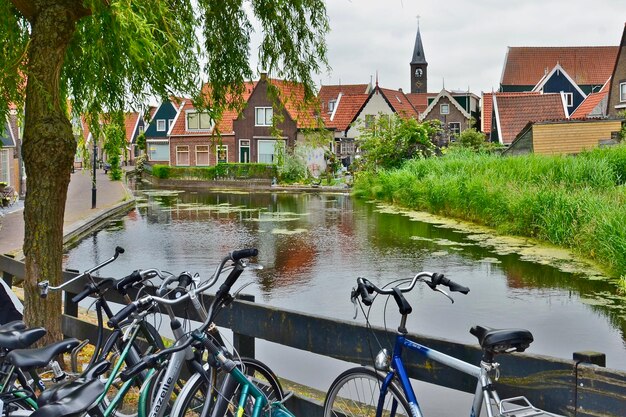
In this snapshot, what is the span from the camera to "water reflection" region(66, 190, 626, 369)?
9.84 meters

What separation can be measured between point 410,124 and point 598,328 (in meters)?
32.1

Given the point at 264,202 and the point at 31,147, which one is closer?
the point at 31,147

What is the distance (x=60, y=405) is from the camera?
2.45 meters

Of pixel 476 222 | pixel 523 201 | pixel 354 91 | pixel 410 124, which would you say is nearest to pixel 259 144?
pixel 354 91

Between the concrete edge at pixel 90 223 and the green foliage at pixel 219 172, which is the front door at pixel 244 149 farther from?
the concrete edge at pixel 90 223

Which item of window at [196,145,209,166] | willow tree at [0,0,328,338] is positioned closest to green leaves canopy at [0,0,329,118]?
willow tree at [0,0,328,338]

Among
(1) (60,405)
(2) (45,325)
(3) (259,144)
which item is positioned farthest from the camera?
(3) (259,144)

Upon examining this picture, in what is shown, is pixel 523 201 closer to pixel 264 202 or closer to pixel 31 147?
pixel 31 147

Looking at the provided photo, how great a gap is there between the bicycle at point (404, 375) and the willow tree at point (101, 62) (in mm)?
2117

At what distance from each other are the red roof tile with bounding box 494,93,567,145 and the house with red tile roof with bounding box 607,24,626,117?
3048 mm

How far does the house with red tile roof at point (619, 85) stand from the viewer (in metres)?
47.6

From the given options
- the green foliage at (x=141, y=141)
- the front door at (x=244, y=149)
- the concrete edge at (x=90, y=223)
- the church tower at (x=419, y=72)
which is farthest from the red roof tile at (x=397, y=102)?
the church tower at (x=419, y=72)

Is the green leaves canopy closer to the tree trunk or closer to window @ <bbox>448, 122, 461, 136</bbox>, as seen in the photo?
the tree trunk

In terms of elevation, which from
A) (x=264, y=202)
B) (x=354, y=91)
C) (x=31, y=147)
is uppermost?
(x=354, y=91)
